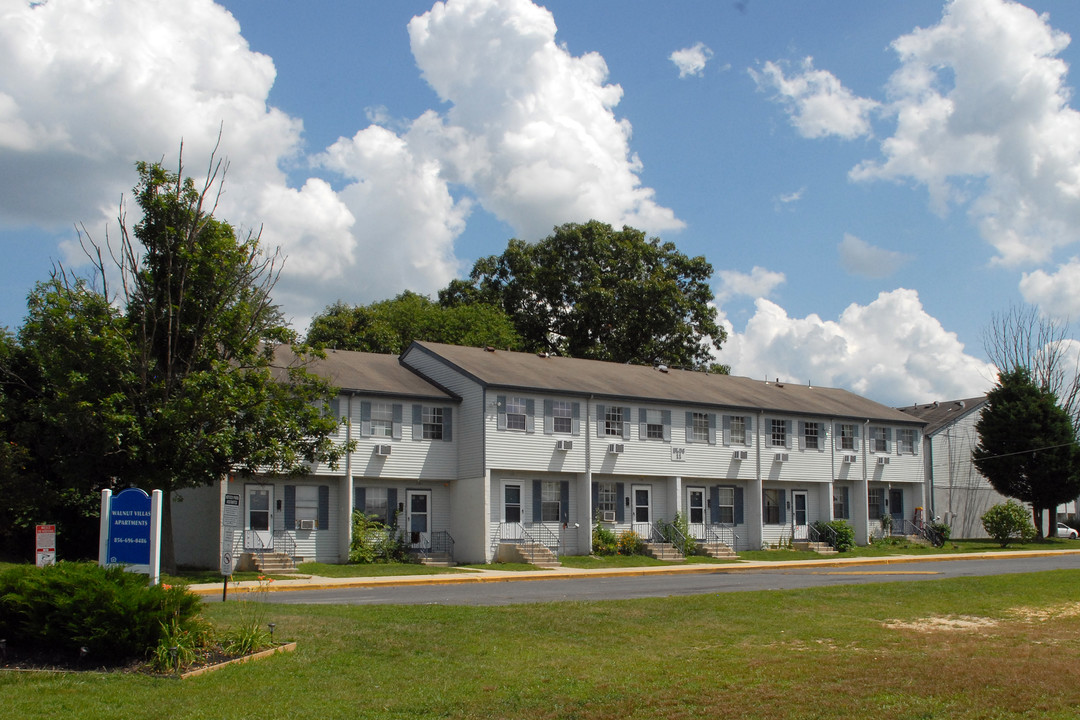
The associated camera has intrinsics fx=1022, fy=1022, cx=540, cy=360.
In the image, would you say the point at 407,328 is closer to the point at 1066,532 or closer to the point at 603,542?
the point at 603,542

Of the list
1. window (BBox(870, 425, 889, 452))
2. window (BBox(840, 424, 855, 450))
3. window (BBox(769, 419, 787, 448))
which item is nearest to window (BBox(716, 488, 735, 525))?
window (BBox(769, 419, 787, 448))

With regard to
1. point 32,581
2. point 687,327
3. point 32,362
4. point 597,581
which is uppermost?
point 687,327

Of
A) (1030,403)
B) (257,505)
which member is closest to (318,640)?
(257,505)

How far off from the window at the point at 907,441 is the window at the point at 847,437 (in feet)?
10.3

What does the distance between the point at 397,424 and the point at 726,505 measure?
13677mm

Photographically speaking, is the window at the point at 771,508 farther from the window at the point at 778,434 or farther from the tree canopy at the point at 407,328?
the tree canopy at the point at 407,328

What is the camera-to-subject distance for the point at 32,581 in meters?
11.1

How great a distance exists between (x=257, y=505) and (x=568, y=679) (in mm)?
21685

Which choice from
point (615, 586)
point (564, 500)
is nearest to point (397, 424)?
point (564, 500)

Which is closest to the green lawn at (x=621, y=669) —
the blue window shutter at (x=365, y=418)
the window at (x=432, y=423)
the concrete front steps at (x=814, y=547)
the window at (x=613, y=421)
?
the blue window shutter at (x=365, y=418)

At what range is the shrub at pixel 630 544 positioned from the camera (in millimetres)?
34875

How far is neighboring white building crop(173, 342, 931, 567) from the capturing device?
31.0 m

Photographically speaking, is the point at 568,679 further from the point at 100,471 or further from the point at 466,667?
the point at 100,471

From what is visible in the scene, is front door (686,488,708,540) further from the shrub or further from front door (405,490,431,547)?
front door (405,490,431,547)
